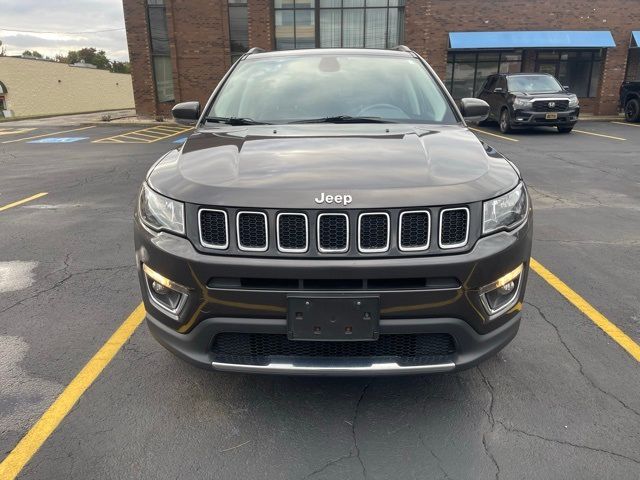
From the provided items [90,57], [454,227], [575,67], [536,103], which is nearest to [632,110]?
[575,67]

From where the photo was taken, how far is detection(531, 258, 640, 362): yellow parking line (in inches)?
126

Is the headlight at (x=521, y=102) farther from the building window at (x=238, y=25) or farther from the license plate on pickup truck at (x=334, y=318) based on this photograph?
the license plate on pickup truck at (x=334, y=318)

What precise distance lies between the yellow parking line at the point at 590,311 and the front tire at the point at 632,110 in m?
17.7

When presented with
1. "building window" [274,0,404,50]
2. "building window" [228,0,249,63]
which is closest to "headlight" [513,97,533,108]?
"building window" [274,0,404,50]

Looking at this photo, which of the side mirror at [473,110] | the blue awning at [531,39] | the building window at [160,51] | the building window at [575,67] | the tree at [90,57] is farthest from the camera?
the tree at [90,57]

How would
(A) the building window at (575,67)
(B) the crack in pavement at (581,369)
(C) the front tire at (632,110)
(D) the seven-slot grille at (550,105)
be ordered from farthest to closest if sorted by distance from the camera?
(A) the building window at (575,67) → (C) the front tire at (632,110) → (D) the seven-slot grille at (550,105) → (B) the crack in pavement at (581,369)

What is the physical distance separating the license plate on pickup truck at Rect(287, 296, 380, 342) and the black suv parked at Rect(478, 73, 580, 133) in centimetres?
1485

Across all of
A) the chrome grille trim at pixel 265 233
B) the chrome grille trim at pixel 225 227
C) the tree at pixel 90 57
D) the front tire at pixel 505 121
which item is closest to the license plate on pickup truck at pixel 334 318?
the chrome grille trim at pixel 265 233

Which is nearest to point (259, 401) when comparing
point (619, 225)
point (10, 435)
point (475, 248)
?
point (10, 435)

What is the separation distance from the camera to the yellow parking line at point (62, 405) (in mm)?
2266

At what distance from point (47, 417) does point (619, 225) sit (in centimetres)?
611

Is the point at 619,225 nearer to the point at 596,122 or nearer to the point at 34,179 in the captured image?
the point at 34,179

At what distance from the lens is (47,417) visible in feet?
8.42

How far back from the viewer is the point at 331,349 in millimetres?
2268
